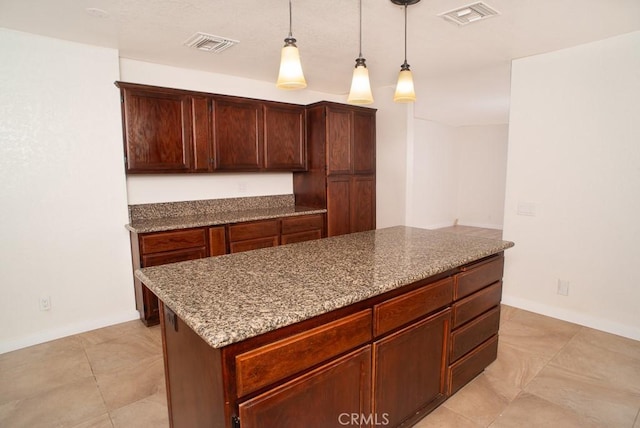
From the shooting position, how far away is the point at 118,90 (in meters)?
3.18

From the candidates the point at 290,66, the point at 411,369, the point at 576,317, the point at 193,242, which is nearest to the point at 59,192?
the point at 193,242

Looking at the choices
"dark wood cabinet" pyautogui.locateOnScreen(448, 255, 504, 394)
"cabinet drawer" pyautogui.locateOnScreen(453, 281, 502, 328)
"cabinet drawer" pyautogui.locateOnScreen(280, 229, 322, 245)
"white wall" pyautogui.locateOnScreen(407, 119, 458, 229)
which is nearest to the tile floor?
"dark wood cabinet" pyautogui.locateOnScreen(448, 255, 504, 394)

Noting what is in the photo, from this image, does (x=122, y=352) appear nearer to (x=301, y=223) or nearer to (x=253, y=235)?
(x=253, y=235)

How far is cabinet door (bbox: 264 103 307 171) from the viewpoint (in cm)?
403

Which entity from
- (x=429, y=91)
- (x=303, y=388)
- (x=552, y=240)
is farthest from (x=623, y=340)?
(x=429, y=91)

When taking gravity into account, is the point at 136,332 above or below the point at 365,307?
below

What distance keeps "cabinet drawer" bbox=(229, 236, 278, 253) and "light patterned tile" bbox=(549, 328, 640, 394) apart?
104 inches

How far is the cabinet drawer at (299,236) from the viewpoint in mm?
3875

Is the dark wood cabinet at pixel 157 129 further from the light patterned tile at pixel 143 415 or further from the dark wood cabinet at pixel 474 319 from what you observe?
the dark wood cabinet at pixel 474 319

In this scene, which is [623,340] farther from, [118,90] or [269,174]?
[118,90]

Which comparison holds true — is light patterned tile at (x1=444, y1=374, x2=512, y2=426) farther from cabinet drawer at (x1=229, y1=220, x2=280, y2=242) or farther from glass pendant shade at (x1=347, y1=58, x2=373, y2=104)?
cabinet drawer at (x1=229, y1=220, x2=280, y2=242)

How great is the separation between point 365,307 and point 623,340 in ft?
9.15

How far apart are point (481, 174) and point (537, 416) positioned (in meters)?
7.04

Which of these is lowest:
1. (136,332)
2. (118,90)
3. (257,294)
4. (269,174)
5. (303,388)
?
(136,332)
